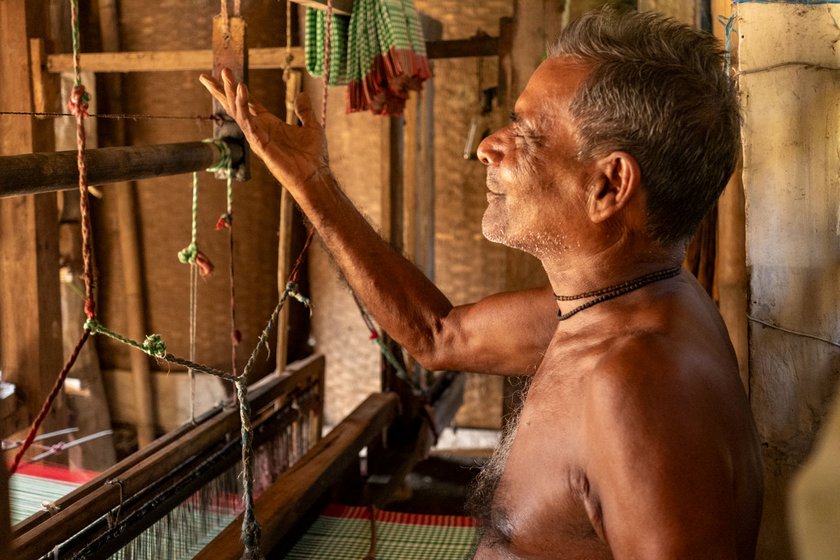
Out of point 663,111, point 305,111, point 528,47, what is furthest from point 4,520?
point 528,47

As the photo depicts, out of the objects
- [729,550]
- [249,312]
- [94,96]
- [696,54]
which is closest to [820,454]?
[729,550]

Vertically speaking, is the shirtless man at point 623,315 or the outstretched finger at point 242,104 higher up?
the outstretched finger at point 242,104

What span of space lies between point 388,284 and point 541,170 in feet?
2.02

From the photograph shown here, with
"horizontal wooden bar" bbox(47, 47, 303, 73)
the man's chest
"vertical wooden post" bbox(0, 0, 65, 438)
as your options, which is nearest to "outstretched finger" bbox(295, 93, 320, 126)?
the man's chest

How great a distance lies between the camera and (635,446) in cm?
124

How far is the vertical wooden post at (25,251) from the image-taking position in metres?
3.63

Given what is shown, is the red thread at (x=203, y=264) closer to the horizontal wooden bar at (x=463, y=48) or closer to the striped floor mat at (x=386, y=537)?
the striped floor mat at (x=386, y=537)

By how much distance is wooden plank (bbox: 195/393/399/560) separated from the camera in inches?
84.0

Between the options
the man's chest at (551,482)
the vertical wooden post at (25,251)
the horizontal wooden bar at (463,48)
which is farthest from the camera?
the horizontal wooden bar at (463,48)

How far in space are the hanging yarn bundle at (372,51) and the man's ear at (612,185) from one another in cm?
161

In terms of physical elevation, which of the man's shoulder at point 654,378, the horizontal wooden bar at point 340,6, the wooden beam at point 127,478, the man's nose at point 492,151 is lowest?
the wooden beam at point 127,478

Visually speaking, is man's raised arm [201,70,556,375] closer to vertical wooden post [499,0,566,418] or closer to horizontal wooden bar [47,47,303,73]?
vertical wooden post [499,0,566,418]

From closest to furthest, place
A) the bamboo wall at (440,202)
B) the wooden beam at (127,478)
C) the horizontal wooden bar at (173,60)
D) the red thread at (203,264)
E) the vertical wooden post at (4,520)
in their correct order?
the vertical wooden post at (4,520) < the wooden beam at (127,478) < the red thread at (203,264) < the horizontal wooden bar at (173,60) < the bamboo wall at (440,202)

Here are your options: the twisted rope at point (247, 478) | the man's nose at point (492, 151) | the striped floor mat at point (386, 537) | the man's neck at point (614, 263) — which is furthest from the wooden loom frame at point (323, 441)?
the man's neck at point (614, 263)
